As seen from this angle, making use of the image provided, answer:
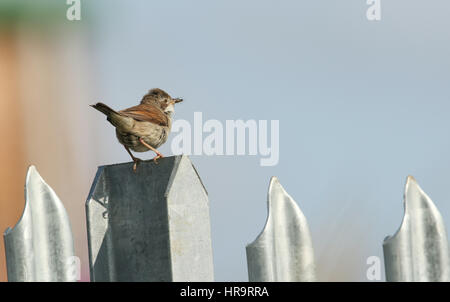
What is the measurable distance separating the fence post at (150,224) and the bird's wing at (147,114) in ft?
7.01

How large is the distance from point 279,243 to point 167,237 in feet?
2.30

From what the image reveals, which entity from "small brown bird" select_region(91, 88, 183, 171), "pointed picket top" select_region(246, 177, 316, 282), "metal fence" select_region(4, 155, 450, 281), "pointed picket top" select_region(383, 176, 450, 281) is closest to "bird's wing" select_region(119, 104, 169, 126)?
"small brown bird" select_region(91, 88, 183, 171)

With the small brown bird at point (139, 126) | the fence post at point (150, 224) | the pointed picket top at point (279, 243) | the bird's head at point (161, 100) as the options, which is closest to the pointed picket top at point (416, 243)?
the pointed picket top at point (279, 243)

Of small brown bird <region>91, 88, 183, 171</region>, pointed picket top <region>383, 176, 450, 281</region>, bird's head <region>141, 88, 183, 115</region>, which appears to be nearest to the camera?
pointed picket top <region>383, 176, 450, 281</region>

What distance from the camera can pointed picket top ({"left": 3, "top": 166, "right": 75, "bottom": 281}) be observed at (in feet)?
16.1

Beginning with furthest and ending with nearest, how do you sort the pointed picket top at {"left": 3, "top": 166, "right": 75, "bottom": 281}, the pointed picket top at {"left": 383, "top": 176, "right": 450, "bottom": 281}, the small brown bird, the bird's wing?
1. the bird's wing
2. the small brown bird
3. the pointed picket top at {"left": 383, "top": 176, "right": 450, "bottom": 281}
4. the pointed picket top at {"left": 3, "top": 166, "right": 75, "bottom": 281}

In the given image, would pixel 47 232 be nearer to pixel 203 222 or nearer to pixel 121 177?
pixel 121 177

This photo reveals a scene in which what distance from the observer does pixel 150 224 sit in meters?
5.03

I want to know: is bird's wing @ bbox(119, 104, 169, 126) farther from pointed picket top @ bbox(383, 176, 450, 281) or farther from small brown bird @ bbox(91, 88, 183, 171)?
pointed picket top @ bbox(383, 176, 450, 281)

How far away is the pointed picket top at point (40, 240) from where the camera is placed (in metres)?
4.92

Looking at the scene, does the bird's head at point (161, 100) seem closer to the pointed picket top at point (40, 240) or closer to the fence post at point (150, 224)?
the fence post at point (150, 224)

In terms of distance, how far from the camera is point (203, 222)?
509 cm
